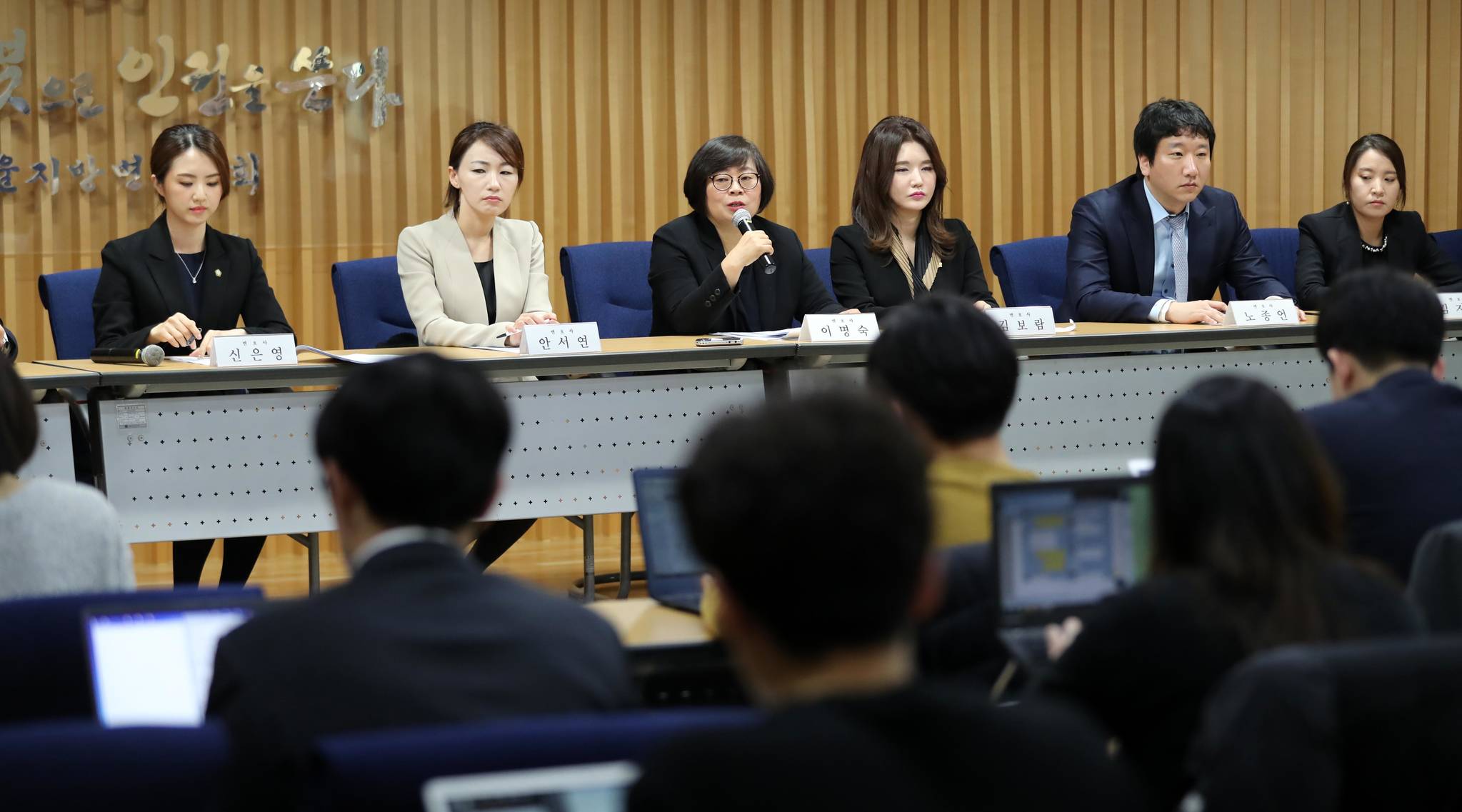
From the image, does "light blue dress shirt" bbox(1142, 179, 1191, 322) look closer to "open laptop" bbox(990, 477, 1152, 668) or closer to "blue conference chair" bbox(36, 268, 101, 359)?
"blue conference chair" bbox(36, 268, 101, 359)

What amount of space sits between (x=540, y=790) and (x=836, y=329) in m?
3.04

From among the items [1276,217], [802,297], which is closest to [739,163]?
[802,297]

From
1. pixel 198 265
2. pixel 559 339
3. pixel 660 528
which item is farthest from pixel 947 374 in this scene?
pixel 198 265

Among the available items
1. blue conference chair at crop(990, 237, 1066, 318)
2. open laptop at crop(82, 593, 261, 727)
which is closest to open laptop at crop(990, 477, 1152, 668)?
open laptop at crop(82, 593, 261, 727)

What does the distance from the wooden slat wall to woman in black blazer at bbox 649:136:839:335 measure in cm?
125

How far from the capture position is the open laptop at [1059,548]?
1.54 metres

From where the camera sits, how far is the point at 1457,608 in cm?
155

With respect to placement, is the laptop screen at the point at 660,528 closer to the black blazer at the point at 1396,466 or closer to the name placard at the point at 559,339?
the black blazer at the point at 1396,466

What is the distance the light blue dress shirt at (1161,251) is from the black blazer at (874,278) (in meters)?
0.55

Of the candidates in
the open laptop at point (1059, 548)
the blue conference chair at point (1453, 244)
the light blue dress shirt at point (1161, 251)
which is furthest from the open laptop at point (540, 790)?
the blue conference chair at point (1453, 244)

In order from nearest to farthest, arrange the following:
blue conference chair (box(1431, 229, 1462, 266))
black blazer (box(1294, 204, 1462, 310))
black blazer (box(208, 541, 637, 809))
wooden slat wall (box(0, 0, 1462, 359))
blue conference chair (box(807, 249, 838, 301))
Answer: black blazer (box(208, 541, 637, 809)), blue conference chair (box(807, 249, 838, 301)), black blazer (box(1294, 204, 1462, 310)), wooden slat wall (box(0, 0, 1462, 359)), blue conference chair (box(1431, 229, 1462, 266))

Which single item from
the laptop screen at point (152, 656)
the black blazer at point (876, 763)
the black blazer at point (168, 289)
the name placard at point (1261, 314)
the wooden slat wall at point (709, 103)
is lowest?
the laptop screen at point (152, 656)

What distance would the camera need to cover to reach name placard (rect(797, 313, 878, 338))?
154 inches

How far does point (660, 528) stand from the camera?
208 cm
